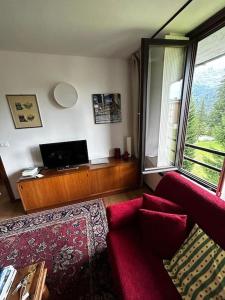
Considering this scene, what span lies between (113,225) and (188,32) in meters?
2.48

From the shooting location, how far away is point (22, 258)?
63.9 inches

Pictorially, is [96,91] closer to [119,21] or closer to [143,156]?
[119,21]

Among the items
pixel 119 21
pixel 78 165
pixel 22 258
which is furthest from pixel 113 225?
pixel 119 21

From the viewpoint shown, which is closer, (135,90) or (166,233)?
(166,233)

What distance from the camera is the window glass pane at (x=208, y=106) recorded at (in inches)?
68.1

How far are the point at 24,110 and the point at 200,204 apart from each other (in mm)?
2676

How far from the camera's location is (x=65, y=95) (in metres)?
2.41

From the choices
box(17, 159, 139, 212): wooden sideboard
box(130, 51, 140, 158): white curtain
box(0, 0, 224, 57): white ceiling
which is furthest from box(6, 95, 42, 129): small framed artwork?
box(130, 51, 140, 158): white curtain

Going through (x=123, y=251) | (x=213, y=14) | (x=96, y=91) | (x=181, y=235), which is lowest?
(x=123, y=251)

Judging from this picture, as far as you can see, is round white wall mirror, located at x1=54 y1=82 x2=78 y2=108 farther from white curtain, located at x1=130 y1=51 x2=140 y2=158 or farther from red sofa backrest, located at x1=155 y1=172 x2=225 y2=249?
red sofa backrest, located at x1=155 y1=172 x2=225 y2=249

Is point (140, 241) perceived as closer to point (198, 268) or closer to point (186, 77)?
point (198, 268)

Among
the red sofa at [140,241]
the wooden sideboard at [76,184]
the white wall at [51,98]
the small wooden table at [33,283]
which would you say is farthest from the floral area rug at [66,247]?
the white wall at [51,98]

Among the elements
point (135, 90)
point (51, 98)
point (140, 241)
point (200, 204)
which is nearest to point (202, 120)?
point (135, 90)

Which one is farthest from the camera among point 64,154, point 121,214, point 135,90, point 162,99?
point 135,90
